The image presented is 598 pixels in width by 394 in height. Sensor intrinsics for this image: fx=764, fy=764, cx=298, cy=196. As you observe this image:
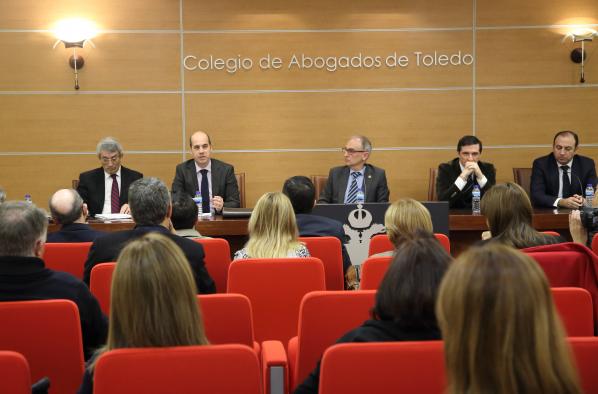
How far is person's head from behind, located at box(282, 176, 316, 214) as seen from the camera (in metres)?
4.68

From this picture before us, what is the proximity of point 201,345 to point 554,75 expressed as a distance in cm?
718

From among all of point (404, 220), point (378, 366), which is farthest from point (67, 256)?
point (378, 366)

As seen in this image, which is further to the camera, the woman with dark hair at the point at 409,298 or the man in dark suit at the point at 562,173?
the man in dark suit at the point at 562,173

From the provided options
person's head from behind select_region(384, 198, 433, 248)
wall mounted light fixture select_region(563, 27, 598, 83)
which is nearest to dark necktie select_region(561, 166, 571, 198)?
wall mounted light fixture select_region(563, 27, 598, 83)

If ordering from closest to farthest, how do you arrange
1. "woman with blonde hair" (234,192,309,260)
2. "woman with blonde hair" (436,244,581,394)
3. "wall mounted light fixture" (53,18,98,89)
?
1. "woman with blonde hair" (436,244,581,394)
2. "woman with blonde hair" (234,192,309,260)
3. "wall mounted light fixture" (53,18,98,89)

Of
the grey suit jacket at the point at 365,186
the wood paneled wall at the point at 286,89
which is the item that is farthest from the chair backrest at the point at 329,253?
the wood paneled wall at the point at 286,89

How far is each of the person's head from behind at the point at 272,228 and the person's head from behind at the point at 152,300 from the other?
1848mm

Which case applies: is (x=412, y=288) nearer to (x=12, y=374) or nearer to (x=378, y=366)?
(x=378, y=366)

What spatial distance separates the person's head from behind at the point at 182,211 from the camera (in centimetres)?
426

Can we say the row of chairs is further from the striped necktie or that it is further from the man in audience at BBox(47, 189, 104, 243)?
the striped necktie

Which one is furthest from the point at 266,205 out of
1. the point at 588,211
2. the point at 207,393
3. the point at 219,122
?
the point at 219,122

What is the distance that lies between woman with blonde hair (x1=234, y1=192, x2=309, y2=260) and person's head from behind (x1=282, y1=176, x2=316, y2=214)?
27.5 inches

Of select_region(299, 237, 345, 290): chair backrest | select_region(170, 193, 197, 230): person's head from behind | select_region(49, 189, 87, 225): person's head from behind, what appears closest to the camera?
select_region(299, 237, 345, 290): chair backrest

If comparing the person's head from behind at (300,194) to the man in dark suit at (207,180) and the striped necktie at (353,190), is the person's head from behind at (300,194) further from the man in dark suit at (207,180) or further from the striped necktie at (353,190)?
the man in dark suit at (207,180)
